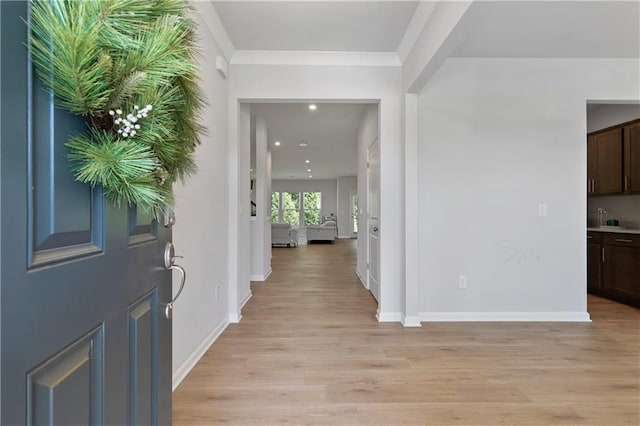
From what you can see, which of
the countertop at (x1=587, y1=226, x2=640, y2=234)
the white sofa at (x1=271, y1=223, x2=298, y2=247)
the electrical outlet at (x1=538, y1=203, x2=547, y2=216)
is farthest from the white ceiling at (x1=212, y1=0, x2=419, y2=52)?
the white sofa at (x1=271, y1=223, x2=298, y2=247)

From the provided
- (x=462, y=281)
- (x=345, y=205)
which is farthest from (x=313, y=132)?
(x=345, y=205)

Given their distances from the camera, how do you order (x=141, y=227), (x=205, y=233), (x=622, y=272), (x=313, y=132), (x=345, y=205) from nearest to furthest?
(x=141, y=227)
(x=205, y=233)
(x=622, y=272)
(x=313, y=132)
(x=345, y=205)

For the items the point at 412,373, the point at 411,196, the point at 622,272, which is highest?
the point at 411,196

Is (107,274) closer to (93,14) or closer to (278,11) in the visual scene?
(93,14)

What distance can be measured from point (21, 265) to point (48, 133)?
0.24 m

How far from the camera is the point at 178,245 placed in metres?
1.94

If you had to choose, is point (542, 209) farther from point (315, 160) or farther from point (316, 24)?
point (315, 160)

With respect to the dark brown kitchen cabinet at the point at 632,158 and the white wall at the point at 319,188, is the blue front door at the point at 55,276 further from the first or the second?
the white wall at the point at 319,188

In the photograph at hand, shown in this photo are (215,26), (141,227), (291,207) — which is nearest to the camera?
(141,227)

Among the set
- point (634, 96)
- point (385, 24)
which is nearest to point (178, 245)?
point (385, 24)

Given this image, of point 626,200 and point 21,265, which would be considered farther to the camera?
point 626,200

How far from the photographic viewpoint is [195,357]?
2248 mm

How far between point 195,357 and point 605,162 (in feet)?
16.2

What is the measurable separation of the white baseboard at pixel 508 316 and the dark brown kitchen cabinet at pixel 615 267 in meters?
0.93
